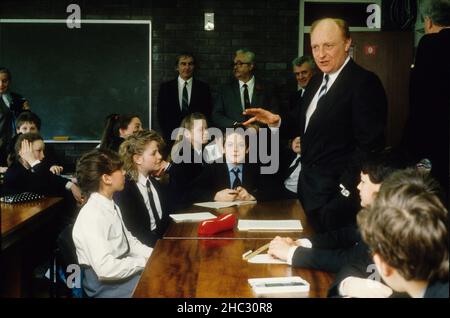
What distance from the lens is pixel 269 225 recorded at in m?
2.51

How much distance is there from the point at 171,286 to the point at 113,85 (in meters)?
4.39

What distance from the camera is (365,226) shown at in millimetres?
1298

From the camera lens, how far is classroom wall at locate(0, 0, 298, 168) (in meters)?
5.68

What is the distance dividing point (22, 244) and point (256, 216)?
52.3 inches

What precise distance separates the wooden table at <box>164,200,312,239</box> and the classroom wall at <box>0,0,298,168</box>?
111 inches

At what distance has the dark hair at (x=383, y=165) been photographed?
2104mm

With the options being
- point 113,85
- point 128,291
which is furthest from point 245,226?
point 113,85

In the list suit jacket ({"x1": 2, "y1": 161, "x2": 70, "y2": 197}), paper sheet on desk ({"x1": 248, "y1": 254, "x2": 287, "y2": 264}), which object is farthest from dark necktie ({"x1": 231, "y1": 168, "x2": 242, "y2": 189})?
paper sheet on desk ({"x1": 248, "y1": 254, "x2": 287, "y2": 264})

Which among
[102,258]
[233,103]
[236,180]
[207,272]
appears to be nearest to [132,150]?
[236,180]

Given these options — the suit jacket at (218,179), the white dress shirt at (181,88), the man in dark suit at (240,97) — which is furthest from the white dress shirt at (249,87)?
the suit jacket at (218,179)

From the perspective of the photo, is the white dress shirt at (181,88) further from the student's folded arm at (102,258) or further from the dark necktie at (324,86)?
the student's folded arm at (102,258)

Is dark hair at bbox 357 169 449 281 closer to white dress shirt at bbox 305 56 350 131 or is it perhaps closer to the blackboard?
white dress shirt at bbox 305 56 350 131

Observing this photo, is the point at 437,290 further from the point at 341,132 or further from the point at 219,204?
the point at 219,204
